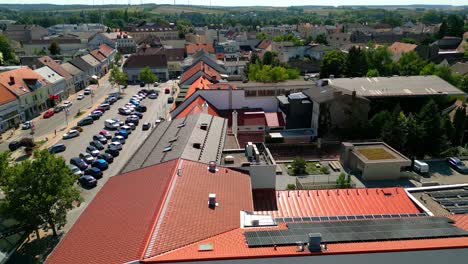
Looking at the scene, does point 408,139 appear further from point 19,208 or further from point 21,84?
point 21,84

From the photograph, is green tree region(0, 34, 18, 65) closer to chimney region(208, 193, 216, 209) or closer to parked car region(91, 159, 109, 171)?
parked car region(91, 159, 109, 171)

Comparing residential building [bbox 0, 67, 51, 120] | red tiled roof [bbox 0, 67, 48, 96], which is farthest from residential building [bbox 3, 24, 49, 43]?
residential building [bbox 0, 67, 51, 120]

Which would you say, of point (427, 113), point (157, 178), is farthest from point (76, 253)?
point (427, 113)

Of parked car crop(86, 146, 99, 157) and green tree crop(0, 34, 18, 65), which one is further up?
green tree crop(0, 34, 18, 65)

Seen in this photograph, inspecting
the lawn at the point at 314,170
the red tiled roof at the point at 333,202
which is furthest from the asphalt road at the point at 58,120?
the red tiled roof at the point at 333,202

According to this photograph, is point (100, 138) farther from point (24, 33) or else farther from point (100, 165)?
point (24, 33)

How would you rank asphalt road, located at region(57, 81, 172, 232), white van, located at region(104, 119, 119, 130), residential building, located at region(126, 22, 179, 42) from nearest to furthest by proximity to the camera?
asphalt road, located at region(57, 81, 172, 232), white van, located at region(104, 119, 119, 130), residential building, located at region(126, 22, 179, 42)
